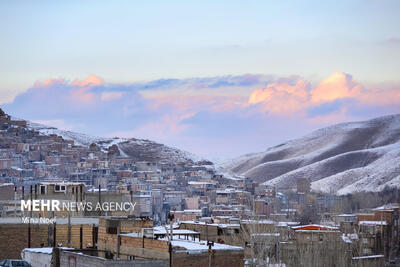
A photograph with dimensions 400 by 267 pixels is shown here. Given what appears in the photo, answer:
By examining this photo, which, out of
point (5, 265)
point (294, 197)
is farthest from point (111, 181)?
point (5, 265)

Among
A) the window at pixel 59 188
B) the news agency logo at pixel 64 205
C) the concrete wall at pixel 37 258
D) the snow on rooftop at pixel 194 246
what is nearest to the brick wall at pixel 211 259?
the snow on rooftop at pixel 194 246

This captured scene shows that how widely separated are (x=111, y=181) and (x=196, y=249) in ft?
551

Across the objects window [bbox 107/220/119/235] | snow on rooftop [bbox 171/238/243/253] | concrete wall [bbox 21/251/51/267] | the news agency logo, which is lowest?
concrete wall [bbox 21/251/51/267]

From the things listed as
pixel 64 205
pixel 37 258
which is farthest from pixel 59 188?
pixel 37 258

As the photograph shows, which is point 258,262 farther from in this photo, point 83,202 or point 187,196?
point 187,196

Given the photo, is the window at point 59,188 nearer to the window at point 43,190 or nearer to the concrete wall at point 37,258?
the window at point 43,190

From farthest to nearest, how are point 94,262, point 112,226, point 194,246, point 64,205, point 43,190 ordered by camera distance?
1. point 43,190
2. point 64,205
3. point 112,226
4. point 194,246
5. point 94,262

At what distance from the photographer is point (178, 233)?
36.3 metres

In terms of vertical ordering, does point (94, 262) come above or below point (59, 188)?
below

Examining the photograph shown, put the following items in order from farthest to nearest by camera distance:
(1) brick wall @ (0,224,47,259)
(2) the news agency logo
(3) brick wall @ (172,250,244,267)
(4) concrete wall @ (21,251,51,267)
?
(2) the news agency logo < (1) brick wall @ (0,224,47,259) < (4) concrete wall @ (21,251,51,267) < (3) brick wall @ (172,250,244,267)

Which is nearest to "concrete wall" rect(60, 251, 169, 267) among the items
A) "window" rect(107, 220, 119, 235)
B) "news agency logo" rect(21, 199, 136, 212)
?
"window" rect(107, 220, 119, 235)

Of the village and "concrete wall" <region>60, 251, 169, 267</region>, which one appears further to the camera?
the village

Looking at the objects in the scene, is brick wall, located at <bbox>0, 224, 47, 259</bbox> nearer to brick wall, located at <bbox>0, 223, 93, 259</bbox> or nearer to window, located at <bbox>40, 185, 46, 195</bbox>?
brick wall, located at <bbox>0, 223, 93, 259</bbox>

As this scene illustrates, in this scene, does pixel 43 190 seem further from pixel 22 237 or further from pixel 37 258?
pixel 37 258
